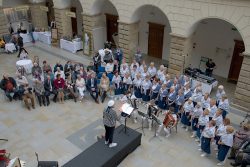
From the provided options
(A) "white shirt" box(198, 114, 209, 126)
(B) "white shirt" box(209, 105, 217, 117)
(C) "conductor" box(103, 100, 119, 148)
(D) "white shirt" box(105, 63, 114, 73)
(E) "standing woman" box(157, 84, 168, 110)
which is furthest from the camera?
(D) "white shirt" box(105, 63, 114, 73)

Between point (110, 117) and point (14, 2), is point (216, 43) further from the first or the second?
point (14, 2)

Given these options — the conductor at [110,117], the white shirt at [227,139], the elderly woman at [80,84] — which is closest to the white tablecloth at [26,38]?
the elderly woman at [80,84]

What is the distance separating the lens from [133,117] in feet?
39.5

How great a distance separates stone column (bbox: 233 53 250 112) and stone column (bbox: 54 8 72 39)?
44.6ft

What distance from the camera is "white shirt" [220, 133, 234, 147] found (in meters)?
8.97

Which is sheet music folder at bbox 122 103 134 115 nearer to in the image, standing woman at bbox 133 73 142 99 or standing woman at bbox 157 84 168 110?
standing woman at bbox 157 84 168 110

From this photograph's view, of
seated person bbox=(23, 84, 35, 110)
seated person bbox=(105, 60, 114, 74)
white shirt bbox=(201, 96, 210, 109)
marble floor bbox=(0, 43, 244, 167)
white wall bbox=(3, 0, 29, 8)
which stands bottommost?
marble floor bbox=(0, 43, 244, 167)

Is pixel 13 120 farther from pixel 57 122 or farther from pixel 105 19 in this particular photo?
pixel 105 19

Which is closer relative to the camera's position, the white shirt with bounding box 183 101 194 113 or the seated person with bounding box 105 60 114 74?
the white shirt with bounding box 183 101 194 113

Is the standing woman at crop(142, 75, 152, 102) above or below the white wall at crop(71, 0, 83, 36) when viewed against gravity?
below

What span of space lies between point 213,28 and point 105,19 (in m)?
9.16

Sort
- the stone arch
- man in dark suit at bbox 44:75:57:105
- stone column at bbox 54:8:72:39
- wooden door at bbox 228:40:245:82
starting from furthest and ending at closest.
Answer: stone column at bbox 54:8:72:39, the stone arch, wooden door at bbox 228:40:245:82, man in dark suit at bbox 44:75:57:105

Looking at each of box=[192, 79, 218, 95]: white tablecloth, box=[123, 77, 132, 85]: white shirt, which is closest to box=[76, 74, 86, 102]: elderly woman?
box=[123, 77, 132, 85]: white shirt

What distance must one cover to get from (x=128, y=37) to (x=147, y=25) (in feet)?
10.7
